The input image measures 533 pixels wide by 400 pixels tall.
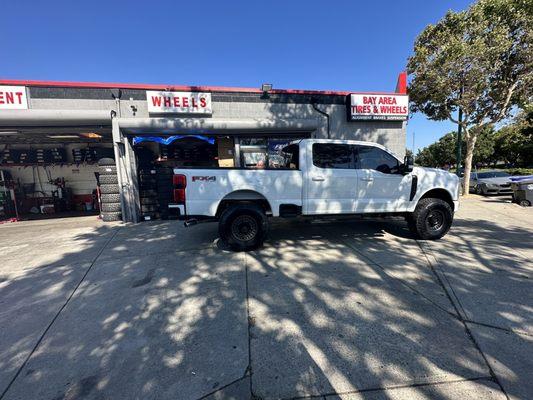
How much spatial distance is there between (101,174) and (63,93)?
2.62m

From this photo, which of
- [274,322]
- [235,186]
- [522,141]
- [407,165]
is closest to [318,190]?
[235,186]

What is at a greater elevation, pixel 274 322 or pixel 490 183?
pixel 490 183

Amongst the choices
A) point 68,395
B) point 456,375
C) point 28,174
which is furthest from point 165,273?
point 28,174

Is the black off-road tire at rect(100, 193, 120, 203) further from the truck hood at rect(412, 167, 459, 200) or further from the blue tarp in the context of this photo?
the truck hood at rect(412, 167, 459, 200)

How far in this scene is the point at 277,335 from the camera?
2.74 metres

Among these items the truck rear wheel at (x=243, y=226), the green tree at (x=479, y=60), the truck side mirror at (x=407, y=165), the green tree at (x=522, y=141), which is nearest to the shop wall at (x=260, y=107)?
the green tree at (x=479, y=60)

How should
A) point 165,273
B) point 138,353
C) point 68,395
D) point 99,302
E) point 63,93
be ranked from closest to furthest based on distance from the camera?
1. point 68,395
2. point 138,353
3. point 99,302
4. point 165,273
5. point 63,93

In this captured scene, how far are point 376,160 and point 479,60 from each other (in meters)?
9.74

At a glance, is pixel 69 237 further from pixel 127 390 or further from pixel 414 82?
pixel 414 82

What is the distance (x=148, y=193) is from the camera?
30.5 ft

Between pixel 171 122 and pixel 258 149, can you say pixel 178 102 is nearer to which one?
pixel 171 122

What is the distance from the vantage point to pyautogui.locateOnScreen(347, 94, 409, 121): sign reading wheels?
9453 mm

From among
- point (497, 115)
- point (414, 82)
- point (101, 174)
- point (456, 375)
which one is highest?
point (414, 82)

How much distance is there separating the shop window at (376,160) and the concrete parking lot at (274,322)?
1.58m
